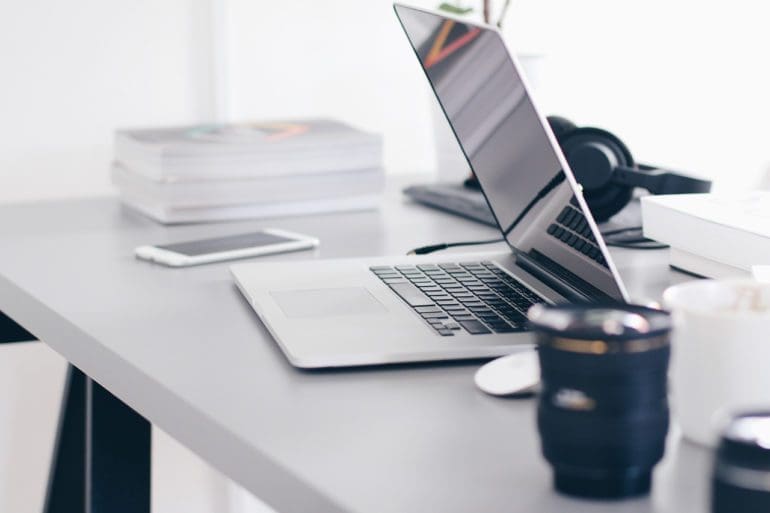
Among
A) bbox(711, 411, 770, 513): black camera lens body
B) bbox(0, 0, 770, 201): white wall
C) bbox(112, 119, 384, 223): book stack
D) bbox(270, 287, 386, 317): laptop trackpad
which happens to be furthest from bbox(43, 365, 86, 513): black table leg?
bbox(711, 411, 770, 513): black camera lens body

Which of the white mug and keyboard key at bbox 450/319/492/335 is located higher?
the white mug

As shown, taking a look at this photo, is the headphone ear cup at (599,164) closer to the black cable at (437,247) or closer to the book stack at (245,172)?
the black cable at (437,247)

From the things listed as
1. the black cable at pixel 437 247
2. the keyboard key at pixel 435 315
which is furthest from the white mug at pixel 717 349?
the black cable at pixel 437 247

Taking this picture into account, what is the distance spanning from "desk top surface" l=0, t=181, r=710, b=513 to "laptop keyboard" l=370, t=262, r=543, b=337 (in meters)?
0.07

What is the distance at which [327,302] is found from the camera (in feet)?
3.04

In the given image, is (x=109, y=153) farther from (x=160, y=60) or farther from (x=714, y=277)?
(x=714, y=277)

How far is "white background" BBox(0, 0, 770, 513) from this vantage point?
1.68m

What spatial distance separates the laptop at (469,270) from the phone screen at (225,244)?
125 millimetres

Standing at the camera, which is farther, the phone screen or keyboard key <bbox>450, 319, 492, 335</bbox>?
the phone screen

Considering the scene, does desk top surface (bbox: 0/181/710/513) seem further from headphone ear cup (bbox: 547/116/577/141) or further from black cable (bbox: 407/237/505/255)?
headphone ear cup (bbox: 547/116/577/141)

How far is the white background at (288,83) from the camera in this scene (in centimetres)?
168

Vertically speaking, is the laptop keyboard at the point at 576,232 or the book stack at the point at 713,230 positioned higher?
the laptop keyboard at the point at 576,232

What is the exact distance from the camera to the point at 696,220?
104 cm

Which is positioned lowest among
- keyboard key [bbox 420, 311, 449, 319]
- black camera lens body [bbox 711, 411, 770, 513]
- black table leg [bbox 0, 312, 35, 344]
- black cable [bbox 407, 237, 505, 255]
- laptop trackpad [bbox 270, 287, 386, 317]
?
black table leg [bbox 0, 312, 35, 344]
